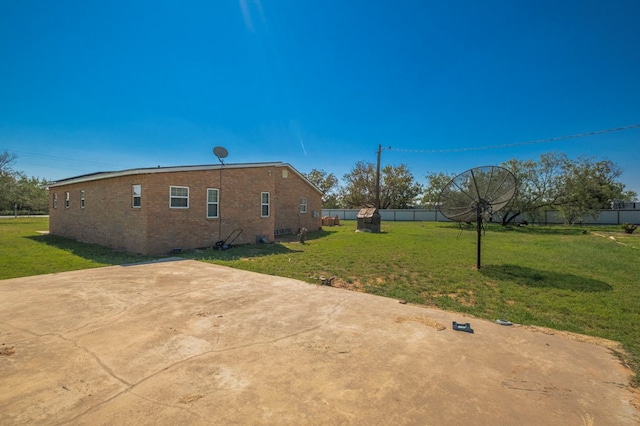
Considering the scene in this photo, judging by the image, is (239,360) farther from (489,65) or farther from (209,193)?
(489,65)

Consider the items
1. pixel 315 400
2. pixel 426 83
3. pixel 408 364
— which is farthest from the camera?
pixel 426 83

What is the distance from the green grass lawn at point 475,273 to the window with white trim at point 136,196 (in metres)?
1.89

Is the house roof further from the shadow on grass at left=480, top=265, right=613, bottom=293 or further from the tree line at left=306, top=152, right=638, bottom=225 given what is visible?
the tree line at left=306, top=152, right=638, bottom=225

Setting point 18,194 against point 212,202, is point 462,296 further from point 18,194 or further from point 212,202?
point 18,194

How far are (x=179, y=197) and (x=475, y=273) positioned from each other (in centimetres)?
1058

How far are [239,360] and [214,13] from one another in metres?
10.4

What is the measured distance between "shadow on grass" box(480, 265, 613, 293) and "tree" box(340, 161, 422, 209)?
113 feet

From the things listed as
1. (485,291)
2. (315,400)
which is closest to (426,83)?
(485,291)

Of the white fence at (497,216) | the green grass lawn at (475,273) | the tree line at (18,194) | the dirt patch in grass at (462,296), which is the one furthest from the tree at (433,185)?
the tree line at (18,194)

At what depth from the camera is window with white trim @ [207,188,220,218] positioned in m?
12.2

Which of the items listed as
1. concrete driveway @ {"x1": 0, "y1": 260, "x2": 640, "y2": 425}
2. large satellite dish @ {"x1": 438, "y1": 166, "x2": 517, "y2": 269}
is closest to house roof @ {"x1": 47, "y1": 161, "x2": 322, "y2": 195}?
concrete driveway @ {"x1": 0, "y1": 260, "x2": 640, "y2": 425}

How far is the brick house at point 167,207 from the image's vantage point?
1059 centimetres

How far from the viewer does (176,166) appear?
36.1 ft

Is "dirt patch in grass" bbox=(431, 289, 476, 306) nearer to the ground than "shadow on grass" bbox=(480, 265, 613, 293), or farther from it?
nearer to the ground
